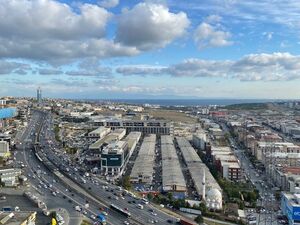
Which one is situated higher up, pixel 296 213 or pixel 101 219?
pixel 296 213

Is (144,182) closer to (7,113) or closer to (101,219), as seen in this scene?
(101,219)

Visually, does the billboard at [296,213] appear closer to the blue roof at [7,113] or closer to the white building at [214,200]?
the white building at [214,200]

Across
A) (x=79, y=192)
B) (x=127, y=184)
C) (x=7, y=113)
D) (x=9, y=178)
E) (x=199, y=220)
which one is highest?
(x=7, y=113)

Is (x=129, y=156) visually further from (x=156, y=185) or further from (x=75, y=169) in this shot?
(x=156, y=185)

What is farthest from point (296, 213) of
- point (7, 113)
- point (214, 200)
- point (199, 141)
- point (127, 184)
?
point (7, 113)

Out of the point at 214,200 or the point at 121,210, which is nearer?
the point at 121,210

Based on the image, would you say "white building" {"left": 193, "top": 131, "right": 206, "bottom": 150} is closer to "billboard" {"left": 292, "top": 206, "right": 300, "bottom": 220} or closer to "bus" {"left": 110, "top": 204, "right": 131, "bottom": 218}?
"bus" {"left": 110, "top": 204, "right": 131, "bottom": 218}

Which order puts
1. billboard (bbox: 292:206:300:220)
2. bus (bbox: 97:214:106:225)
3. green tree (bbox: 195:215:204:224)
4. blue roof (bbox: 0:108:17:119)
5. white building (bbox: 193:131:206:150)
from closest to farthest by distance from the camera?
bus (bbox: 97:214:106:225)
billboard (bbox: 292:206:300:220)
green tree (bbox: 195:215:204:224)
white building (bbox: 193:131:206:150)
blue roof (bbox: 0:108:17:119)

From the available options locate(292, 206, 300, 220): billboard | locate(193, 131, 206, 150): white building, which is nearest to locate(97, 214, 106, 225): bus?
locate(292, 206, 300, 220): billboard
